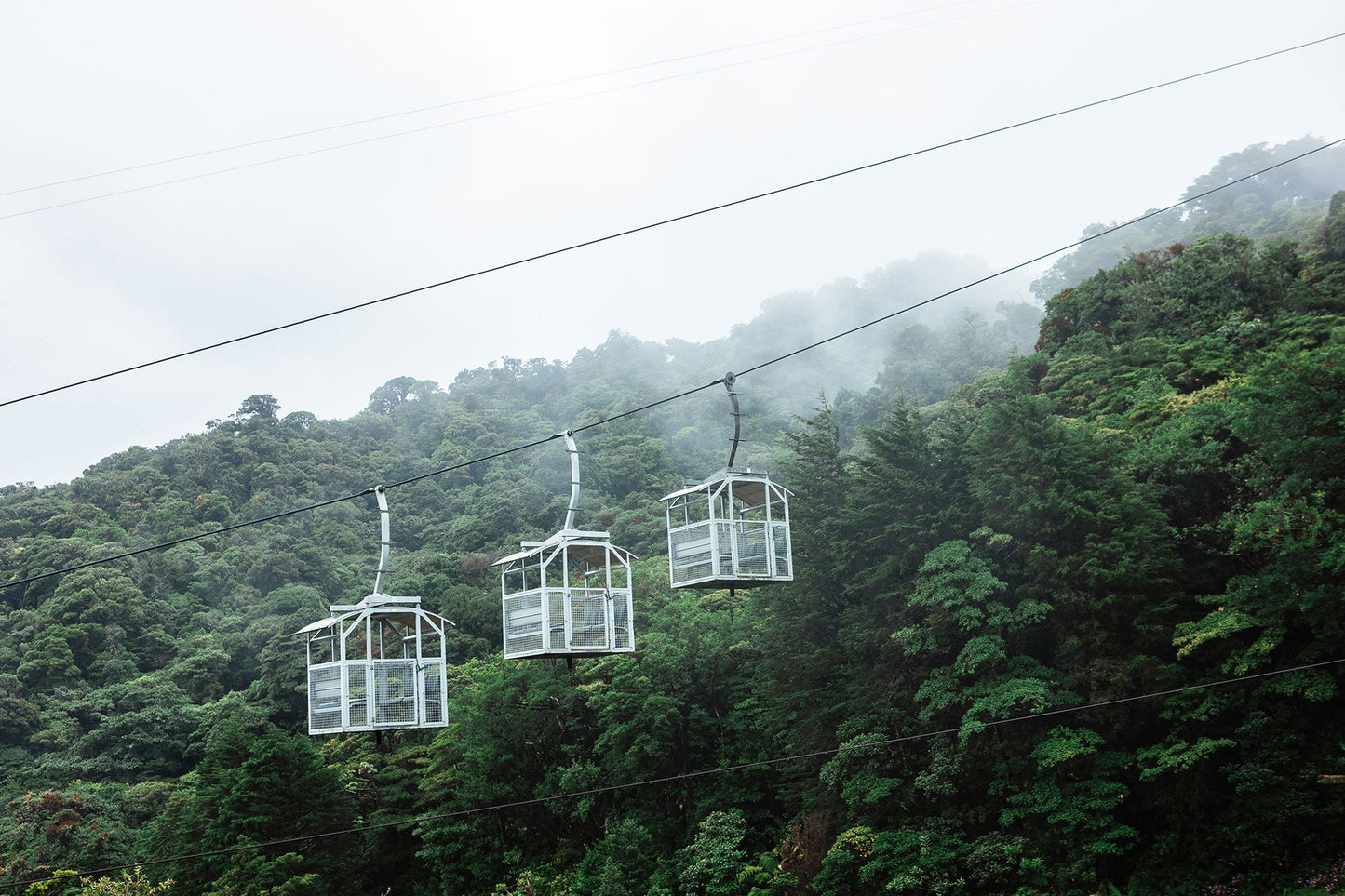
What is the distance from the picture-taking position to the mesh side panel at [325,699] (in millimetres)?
11820

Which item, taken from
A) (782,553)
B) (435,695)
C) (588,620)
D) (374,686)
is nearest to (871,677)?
(782,553)

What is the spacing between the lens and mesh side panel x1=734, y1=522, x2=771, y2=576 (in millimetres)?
11945

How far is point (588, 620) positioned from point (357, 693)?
278 centimetres

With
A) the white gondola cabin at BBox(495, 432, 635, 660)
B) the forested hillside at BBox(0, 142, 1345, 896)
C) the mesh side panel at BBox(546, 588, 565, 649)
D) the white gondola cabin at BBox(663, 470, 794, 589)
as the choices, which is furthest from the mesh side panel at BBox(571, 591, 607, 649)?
the forested hillside at BBox(0, 142, 1345, 896)

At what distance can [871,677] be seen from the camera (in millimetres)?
20234

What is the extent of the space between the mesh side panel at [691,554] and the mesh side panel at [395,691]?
3.17 m

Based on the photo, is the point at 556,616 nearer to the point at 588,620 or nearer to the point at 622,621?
the point at 588,620

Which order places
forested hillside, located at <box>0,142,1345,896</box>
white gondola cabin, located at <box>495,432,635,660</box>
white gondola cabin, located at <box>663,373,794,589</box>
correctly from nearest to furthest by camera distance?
white gondola cabin, located at <box>495,432,635,660</box>
white gondola cabin, located at <box>663,373,794,589</box>
forested hillside, located at <box>0,142,1345,896</box>

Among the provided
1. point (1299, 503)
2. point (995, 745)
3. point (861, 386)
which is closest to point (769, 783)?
point (995, 745)

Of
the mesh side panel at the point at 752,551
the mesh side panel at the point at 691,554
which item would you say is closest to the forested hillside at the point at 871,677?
the mesh side panel at the point at 691,554

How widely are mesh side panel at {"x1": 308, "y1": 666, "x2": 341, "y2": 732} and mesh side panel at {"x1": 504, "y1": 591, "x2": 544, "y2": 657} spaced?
193cm

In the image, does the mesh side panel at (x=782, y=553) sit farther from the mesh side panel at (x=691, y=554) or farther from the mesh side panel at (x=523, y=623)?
the mesh side panel at (x=523, y=623)

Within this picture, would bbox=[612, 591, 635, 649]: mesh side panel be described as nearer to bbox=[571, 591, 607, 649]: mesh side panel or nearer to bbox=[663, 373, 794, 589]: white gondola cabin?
bbox=[571, 591, 607, 649]: mesh side panel

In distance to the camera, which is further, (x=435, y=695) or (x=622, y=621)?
(x=435, y=695)
